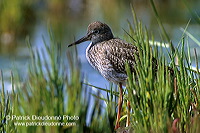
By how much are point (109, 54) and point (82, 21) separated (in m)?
7.40

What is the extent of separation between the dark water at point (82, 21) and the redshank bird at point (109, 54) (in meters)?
2.97

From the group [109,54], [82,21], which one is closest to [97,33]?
[109,54]

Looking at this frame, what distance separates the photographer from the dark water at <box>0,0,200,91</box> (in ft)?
30.2

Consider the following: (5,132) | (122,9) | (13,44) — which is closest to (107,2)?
(122,9)

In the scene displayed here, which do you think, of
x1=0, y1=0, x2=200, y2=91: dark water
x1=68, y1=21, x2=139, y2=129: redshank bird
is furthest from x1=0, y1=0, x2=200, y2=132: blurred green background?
x1=68, y1=21, x2=139, y2=129: redshank bird

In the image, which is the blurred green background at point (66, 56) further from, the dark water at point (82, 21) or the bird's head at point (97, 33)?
the bird's head at point (97, 33)

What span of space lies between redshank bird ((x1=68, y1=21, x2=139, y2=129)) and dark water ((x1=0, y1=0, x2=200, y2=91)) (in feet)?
9.74

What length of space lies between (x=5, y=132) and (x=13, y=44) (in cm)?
696

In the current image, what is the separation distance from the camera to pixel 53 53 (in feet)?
7.89

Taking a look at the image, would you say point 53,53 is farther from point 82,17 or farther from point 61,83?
point 82,17

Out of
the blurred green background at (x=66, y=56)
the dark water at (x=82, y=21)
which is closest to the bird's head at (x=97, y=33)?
the blurred green background at (x=66, y=56)

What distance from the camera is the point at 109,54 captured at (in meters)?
4.22

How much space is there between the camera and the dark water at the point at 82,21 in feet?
30.2

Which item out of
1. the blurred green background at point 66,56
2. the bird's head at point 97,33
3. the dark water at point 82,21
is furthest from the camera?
the dark water at point 82,21
